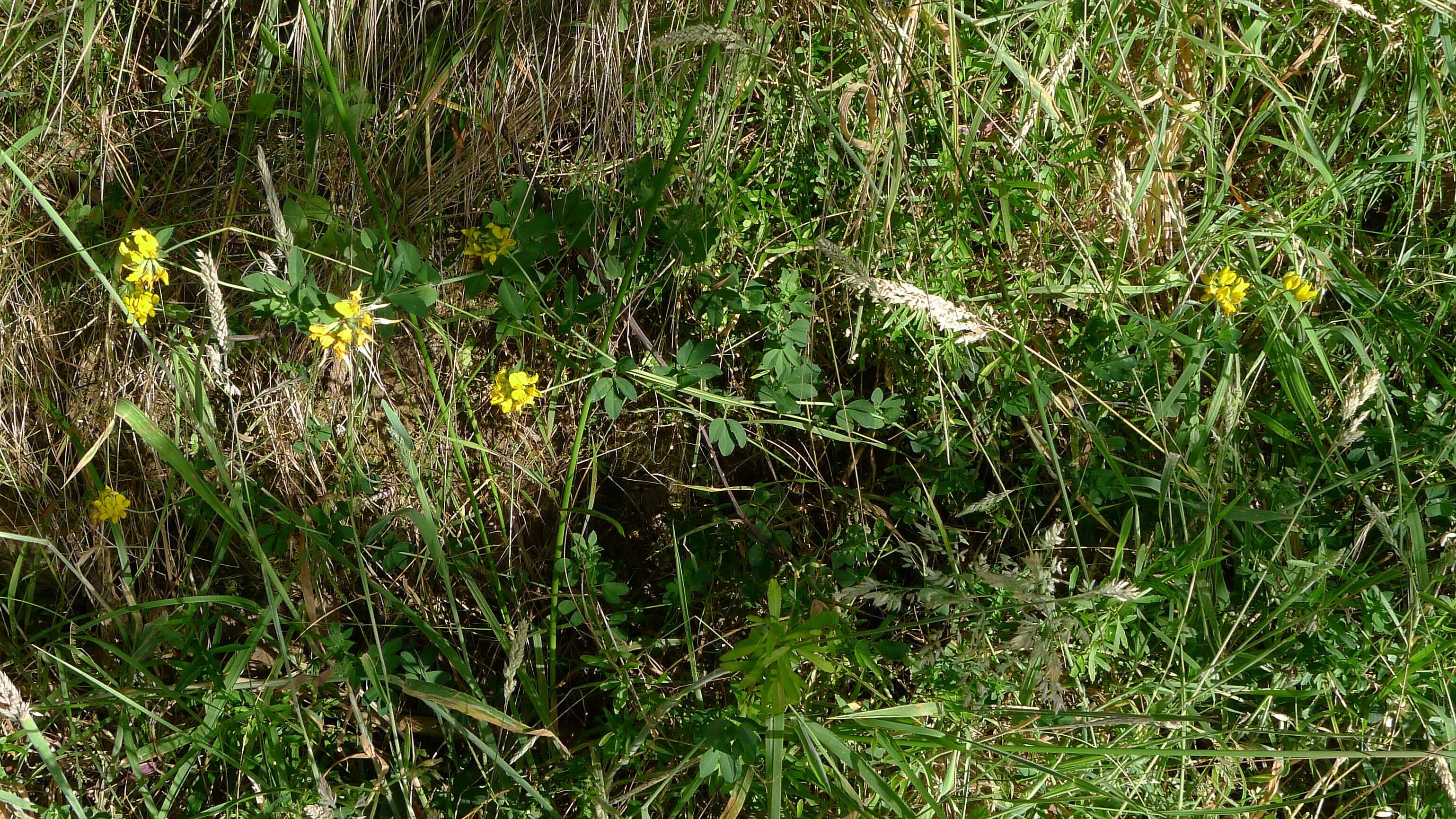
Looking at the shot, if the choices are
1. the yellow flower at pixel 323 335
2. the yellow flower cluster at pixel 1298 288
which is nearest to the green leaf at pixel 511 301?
the yellow flower at pixel 323 335

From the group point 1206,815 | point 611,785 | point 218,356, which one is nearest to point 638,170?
point 218,356

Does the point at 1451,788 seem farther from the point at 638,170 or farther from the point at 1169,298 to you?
the point at 638,170

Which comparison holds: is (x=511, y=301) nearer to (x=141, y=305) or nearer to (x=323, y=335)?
(x=323, y=335)

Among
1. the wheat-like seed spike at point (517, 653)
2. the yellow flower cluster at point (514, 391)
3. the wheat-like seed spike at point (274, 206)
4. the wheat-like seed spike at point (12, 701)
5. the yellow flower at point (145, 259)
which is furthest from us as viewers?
the yellow flower cluster at point (514, 391)

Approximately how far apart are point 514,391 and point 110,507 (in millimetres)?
718

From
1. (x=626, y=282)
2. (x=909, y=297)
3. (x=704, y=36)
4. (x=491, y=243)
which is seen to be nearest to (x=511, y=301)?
(x=491, y=243)

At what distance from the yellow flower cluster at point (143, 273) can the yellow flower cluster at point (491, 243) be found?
0.45 meters

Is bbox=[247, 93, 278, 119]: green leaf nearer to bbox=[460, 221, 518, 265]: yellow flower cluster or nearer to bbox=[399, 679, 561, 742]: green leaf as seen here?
bbox=[460, 221, 518, 265]: yellow flower cluster

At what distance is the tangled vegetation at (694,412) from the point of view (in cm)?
161

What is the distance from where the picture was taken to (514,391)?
1.60 m

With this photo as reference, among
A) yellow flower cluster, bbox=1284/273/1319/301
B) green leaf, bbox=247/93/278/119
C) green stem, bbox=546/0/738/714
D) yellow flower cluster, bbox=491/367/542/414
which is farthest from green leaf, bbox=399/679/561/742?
yellow flower cluster, bbox=1284/273/1319/301

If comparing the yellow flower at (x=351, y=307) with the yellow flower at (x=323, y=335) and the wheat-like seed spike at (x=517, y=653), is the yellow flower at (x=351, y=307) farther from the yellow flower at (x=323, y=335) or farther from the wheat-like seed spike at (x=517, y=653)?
the wheat-like seed spike at (x=517, y=653)

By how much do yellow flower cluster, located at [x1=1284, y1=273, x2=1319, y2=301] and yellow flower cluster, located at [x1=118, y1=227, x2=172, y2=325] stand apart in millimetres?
1795

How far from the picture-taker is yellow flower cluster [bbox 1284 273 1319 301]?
5.51 ft
